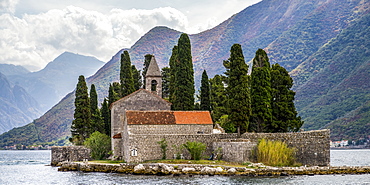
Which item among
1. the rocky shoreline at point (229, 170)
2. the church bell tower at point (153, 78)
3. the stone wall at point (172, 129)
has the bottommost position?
the rocky shoreline at point (229, 170)

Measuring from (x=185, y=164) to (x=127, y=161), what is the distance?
754 cm

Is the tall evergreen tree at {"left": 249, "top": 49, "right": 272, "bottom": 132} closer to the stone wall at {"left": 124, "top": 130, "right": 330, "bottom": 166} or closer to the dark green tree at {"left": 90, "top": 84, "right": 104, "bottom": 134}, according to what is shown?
the stone wall at {"left": 124, "top": 130, "right": 330, "bottom": 166}

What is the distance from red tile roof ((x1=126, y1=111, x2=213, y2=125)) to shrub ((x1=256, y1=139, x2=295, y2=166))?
822 cm

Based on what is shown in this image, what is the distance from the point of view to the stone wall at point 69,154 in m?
70.8

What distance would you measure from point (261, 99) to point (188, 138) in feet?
31.0

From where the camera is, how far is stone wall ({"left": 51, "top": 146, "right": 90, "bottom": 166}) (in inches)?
2788

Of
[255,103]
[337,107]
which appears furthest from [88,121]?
[337,107]

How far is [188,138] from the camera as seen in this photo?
52312 mm

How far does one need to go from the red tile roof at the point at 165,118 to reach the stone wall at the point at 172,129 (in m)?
0.34

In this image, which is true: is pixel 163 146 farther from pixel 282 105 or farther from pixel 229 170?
pixel 282 105

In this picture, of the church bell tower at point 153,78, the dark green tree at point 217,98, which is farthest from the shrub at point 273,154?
the church bell tower at point 153,78

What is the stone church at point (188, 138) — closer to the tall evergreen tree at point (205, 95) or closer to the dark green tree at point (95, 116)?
the tall evergreen tree at point (205, 95)

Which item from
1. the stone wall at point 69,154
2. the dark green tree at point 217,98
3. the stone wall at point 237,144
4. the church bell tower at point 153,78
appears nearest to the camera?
the stone wall at point 237,144

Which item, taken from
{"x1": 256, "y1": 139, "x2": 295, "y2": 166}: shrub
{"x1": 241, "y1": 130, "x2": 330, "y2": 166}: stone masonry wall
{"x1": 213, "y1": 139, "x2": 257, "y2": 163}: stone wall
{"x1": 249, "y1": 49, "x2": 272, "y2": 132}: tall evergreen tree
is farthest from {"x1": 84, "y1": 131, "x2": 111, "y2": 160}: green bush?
{"x1": 241, "y1": 130, "x2": 330, "y2": 166}: stone masonry wall
